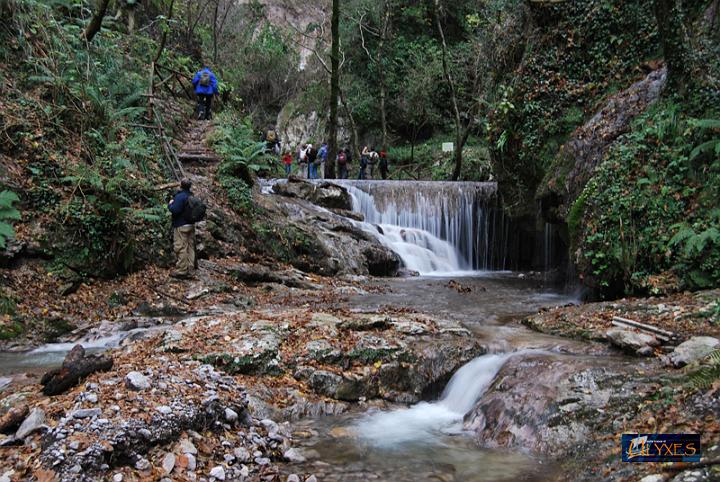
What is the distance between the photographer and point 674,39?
404 inches

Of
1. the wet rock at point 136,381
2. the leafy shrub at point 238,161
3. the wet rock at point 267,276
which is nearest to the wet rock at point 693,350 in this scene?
the wet rock at point 136,381

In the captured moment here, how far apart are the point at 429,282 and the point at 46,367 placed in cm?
941

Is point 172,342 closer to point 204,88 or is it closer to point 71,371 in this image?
point 71,371

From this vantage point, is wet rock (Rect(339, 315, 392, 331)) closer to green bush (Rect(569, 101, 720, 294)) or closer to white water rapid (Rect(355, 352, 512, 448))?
white water rapid (Rect(355, 352, 512, 448))

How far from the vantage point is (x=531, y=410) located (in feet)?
17.1

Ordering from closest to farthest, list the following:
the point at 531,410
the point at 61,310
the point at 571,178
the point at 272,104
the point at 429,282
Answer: the point at 531,410 < the point at 61,310 < the point at 571,178 < the point at 429,282 < the point at 272,104

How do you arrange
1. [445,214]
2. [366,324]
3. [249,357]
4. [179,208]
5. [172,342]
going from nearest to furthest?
[249,357], [172,342], [366,324], [179,208], [445,214]

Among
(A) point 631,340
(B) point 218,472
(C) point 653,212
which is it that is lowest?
(B) point 218,472

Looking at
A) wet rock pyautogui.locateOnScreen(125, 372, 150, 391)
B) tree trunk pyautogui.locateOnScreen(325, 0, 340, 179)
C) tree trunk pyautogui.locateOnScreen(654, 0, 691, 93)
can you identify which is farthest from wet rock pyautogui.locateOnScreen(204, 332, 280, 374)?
tree trunk pyautogui.locateOnScreen(325, 0, 340, 179)

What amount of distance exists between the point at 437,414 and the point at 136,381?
3.28 m

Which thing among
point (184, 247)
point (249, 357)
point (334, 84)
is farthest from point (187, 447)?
point (334, 84)

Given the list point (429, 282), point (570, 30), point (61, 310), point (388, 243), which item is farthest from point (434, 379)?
point (570, 30)

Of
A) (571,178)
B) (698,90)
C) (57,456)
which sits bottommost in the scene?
(57,456)

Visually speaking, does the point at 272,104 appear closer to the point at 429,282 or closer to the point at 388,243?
the point at 388,243
